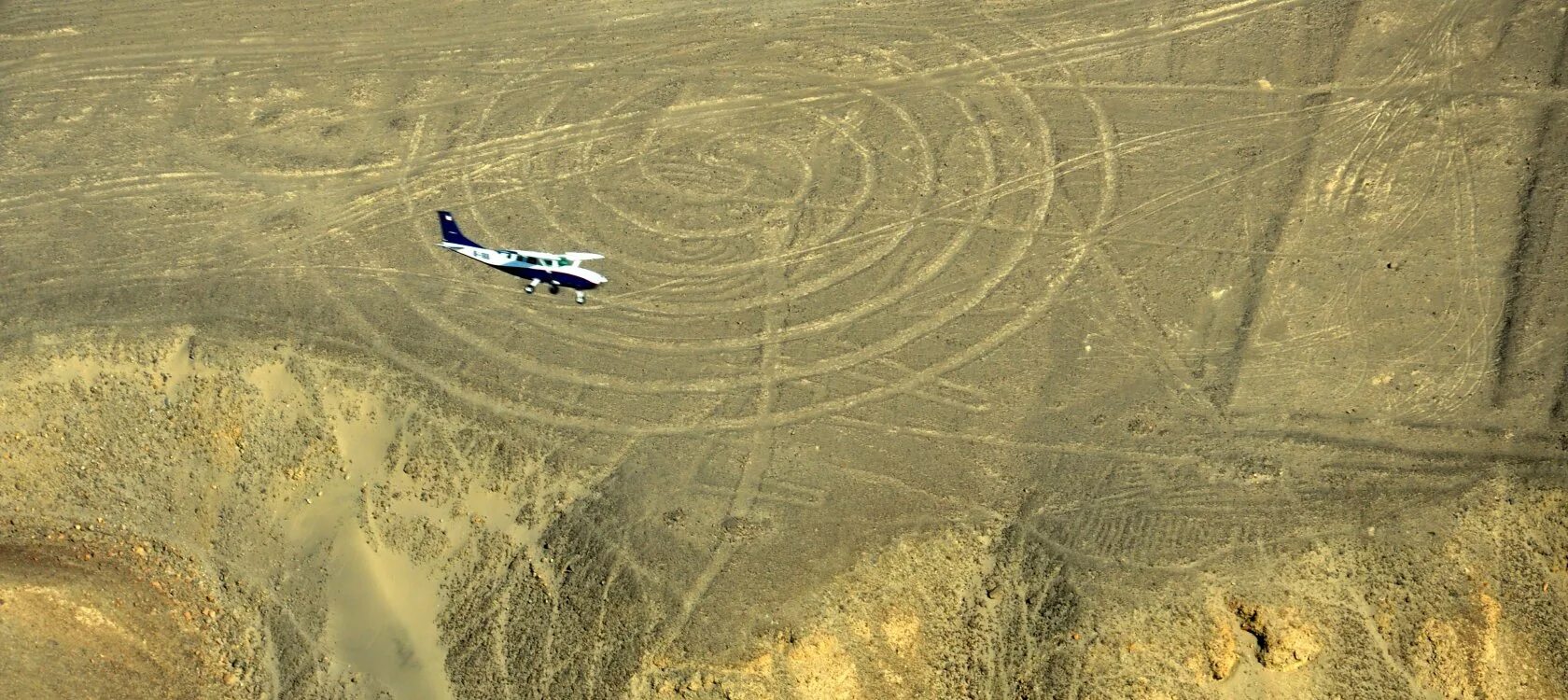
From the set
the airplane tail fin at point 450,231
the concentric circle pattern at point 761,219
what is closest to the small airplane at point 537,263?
the airplane tail fin at point 450,231

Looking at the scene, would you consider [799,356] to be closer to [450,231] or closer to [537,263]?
[537,263]

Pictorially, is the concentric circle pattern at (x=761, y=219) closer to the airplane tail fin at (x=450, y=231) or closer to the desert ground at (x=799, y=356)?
the desert ground at (x=799, y=356)

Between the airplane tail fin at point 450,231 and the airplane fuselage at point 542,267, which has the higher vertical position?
the airplane tail fin at point 450,231

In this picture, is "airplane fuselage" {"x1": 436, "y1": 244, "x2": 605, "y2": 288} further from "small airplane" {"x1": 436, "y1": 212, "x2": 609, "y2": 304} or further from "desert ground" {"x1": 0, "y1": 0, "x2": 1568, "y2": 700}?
"desert ground" {"x1": 0, "y1": 0, "x2": 1568, "y2": 700}

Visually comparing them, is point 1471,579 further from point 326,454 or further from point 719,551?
point 326,454

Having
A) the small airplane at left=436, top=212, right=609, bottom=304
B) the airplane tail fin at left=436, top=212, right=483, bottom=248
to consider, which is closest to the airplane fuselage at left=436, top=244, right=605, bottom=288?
the small airplane at left=436, top=212, right=609, bottom=304

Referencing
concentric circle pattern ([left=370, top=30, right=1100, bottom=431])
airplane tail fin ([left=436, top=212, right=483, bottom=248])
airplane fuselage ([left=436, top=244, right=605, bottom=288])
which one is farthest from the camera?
airplane tail fin ([left=436, top=212, right=483, bottom=248])

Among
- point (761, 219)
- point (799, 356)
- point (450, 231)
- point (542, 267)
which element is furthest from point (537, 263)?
point (799, 356)
